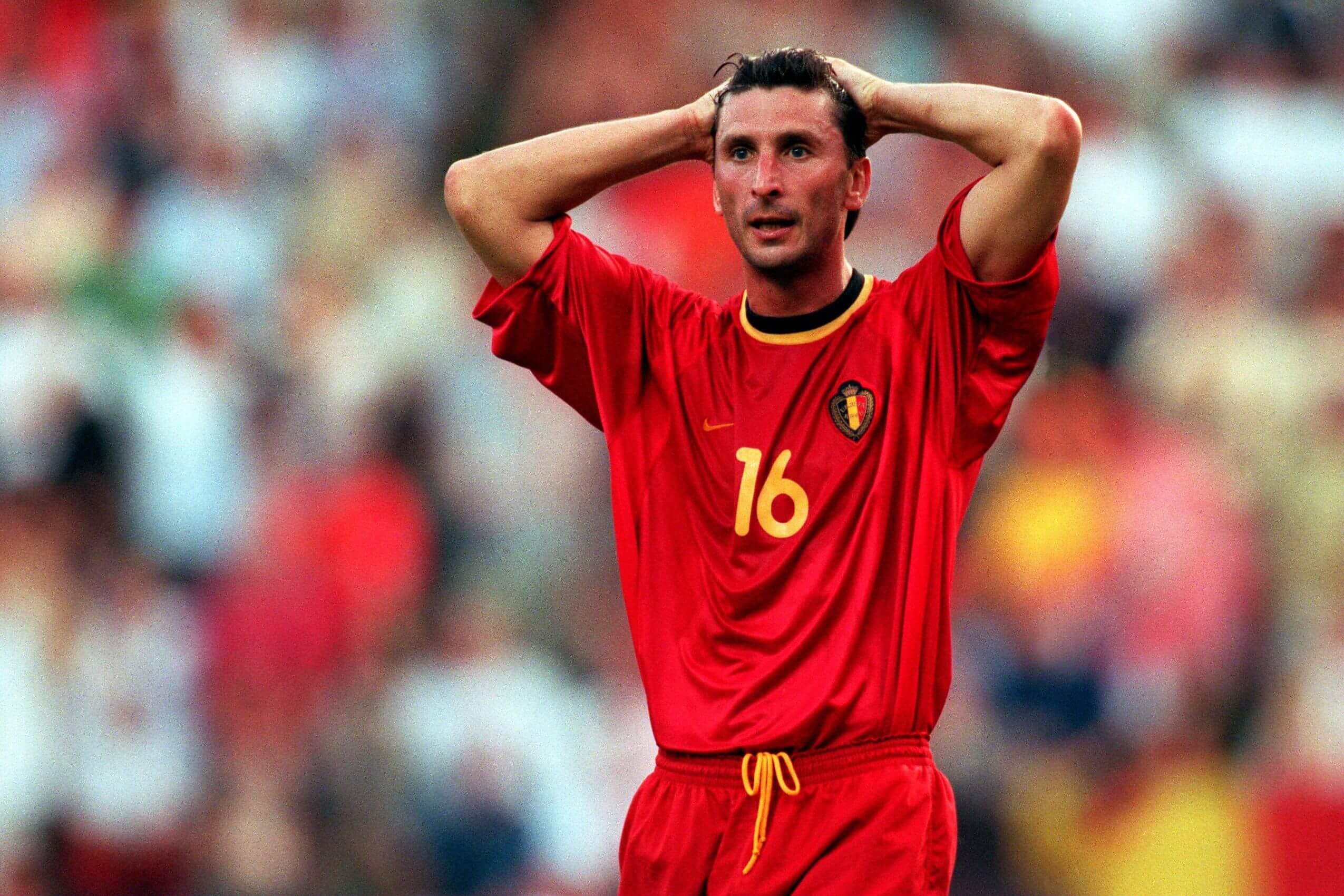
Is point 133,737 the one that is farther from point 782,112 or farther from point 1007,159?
point 1007,159

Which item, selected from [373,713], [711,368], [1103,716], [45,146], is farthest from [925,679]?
[45,146]

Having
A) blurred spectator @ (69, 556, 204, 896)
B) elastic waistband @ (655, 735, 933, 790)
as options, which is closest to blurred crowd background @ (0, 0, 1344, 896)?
blurred spectator @ (69, 556, 204, 896)

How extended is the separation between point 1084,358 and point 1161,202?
106 centimetres

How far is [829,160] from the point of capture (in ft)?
12.4

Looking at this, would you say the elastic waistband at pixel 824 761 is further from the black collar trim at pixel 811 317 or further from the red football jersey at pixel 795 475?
the black collar trim at pixel 811 317

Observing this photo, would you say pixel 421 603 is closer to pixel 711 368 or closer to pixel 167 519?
pixel 167 519

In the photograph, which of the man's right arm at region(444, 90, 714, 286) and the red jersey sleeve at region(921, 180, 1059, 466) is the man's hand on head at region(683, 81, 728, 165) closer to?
the man's right arm at region(444, 90, 714, 286)

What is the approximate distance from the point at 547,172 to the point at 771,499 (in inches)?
31.1

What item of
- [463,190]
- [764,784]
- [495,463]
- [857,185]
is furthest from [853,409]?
[495,463]

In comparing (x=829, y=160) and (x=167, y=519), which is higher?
(x=829, y=160)

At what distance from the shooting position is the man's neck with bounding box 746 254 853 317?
383 centimetres

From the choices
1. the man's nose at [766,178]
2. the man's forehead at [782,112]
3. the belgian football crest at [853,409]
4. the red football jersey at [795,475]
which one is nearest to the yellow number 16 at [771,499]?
the red football jersey at [795,475]

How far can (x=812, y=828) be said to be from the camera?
358 centimetres

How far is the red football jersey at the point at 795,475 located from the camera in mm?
3637
